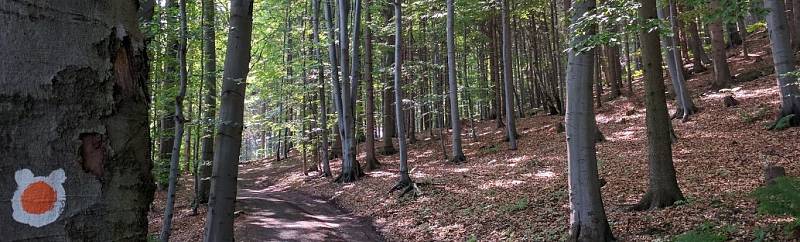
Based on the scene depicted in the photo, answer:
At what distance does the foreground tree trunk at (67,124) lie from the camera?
3.50ft

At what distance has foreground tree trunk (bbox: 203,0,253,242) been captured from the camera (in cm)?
521

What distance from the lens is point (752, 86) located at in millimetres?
17250

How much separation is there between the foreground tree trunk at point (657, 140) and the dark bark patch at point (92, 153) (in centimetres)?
752

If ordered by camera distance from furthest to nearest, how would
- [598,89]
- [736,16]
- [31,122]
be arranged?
1. [598,89]
2. [736,16]
3. [31,122]

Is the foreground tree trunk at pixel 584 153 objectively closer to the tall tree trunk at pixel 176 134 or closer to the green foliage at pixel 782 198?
the green foliage at pixel 782 198

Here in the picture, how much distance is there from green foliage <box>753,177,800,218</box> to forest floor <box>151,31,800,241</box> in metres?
0.41

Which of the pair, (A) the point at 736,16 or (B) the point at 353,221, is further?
(B) the point at 353,221

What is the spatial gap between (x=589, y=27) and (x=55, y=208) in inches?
242

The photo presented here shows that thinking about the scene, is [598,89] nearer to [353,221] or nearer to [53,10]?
[353,221]

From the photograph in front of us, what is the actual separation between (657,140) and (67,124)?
7.78m

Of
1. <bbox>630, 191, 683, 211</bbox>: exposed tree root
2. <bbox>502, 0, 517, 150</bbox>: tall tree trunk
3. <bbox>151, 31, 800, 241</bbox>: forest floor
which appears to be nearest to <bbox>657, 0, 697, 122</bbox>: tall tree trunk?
<bbox>151, 31, 800, 241</bbox>: forest floor

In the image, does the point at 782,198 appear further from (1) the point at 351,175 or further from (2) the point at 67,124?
(1) the point at 351,175

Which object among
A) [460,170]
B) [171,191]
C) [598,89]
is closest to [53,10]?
[171,191]

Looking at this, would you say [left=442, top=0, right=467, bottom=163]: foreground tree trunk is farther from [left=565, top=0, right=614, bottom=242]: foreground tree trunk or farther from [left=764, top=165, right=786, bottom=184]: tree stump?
[left=764, top=165, right=786, bottom=184]: tree stump
